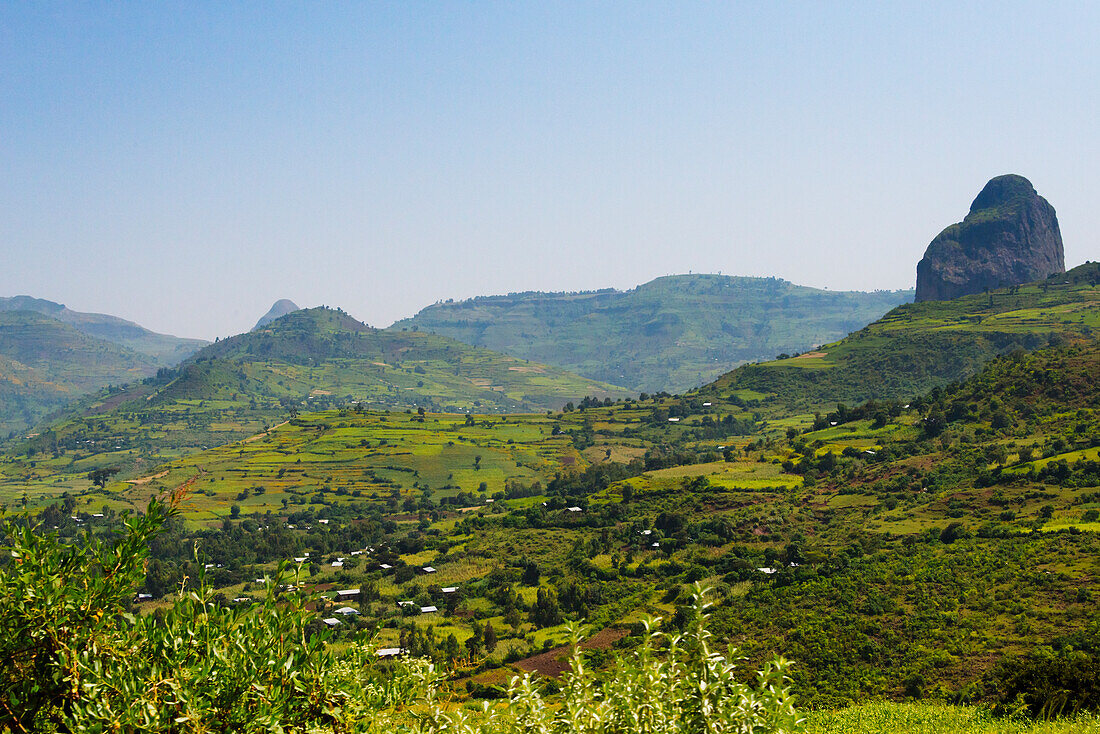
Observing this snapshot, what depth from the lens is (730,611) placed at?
56719 mm

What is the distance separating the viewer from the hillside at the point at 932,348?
160625 millimetres

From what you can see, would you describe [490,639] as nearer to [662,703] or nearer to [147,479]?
[662,703]

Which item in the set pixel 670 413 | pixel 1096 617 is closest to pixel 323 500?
pixel 670 413

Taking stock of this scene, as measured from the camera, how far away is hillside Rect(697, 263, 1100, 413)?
16062 cm

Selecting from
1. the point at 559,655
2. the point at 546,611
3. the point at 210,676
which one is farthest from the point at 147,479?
the point at 210,676

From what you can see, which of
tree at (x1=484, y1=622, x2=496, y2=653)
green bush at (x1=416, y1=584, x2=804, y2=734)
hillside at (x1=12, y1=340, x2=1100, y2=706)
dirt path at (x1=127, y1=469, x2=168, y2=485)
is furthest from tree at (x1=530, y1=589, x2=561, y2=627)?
dirt path at (x1=127, y1=469, x2=168, y2=485)

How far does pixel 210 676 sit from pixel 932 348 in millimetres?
188561

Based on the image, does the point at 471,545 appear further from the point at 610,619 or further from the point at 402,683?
the point at 402,683

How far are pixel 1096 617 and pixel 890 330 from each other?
170m

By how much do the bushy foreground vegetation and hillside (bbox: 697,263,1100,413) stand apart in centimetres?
16079

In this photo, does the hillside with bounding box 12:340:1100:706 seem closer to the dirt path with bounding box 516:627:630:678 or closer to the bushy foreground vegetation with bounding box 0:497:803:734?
the dirt path with bounding box 516:627:630:678

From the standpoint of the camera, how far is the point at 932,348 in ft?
568

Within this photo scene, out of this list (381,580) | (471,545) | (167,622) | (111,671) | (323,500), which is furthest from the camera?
(323,500)

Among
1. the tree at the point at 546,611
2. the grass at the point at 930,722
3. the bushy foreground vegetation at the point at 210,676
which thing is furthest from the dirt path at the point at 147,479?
the bushy foreground vegetation at the point at 210,676
